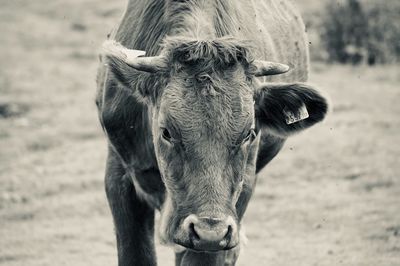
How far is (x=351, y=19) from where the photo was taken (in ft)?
45.5

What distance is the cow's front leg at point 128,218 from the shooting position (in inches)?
229

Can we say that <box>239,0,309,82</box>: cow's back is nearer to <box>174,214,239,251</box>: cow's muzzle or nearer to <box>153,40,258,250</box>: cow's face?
<box>153,40,258,250</box>: cow's face

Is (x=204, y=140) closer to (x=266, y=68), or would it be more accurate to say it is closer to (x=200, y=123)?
A: (x=200, y=123)

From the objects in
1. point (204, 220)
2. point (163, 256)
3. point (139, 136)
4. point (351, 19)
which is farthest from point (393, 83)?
point (204, 220)

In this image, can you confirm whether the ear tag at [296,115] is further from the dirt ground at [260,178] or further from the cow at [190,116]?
the dirt ground at [260,178]

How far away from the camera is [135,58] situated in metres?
4.89

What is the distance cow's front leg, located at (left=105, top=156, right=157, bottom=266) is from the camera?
5820 mm

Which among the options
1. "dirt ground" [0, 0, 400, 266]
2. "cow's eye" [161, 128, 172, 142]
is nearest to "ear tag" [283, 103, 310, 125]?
"cow's eye" [161, 128, 172, 142]

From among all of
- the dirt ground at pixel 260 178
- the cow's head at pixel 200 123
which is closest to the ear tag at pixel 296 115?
the cow's head at pixel 200 123

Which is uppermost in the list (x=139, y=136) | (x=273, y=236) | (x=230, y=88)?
(x=230, y=88)

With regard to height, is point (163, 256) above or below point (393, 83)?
above

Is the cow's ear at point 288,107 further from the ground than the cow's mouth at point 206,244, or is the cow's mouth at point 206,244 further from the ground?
the cow's ear at point 288,107

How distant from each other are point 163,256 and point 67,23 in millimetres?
8981

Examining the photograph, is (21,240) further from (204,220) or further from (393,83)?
(393,83)
